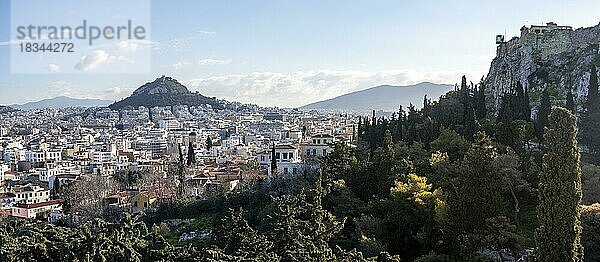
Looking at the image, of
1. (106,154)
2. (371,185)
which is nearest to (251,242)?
(371,185)

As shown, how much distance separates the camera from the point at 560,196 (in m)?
10.5

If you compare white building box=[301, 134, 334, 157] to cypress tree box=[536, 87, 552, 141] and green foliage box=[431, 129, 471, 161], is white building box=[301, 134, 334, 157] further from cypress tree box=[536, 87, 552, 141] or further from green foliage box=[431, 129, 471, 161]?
cypress tree box=[536, 87, 552, 141]

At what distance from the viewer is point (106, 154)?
7062 centimetres

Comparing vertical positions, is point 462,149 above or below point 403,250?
above

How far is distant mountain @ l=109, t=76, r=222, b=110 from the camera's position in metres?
149

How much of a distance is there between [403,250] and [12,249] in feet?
33.2

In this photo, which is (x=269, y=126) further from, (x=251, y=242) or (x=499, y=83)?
(x=251, y=242)

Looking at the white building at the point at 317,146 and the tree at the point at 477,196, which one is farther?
the white building at the point at 317,146

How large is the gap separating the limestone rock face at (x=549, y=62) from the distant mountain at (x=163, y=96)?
118950mm

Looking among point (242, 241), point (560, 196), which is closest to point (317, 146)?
point (242, 241)

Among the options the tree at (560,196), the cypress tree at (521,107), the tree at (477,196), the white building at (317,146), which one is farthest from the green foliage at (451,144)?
the white building at (317,146)

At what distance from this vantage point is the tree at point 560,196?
34.1 feet

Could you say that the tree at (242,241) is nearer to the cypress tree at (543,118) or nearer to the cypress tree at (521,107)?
the cypress tree at (543,118)

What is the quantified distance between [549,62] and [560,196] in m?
28.5
